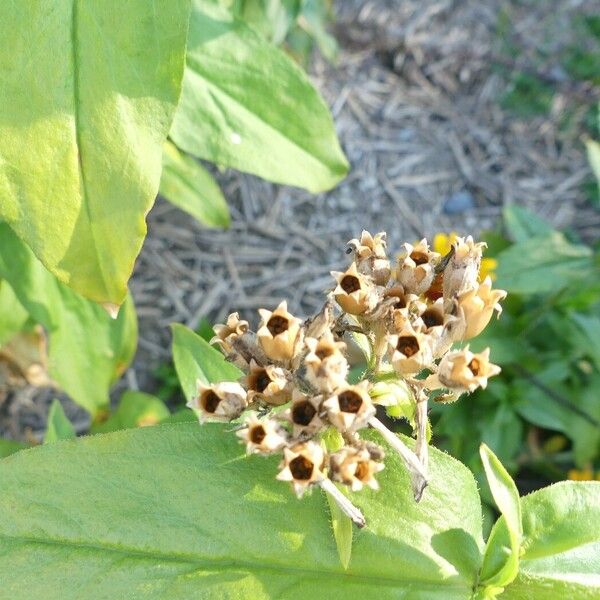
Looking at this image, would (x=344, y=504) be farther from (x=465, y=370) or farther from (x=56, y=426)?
(x=56, y=426)

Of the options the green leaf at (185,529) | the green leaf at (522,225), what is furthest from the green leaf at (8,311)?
the green leaf at (522,225)

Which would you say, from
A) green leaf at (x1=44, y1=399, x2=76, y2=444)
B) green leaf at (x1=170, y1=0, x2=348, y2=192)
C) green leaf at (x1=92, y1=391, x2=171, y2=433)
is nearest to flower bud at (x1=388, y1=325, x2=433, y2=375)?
green leaf at (x1=170, y1=0, x2=348, y2=192)

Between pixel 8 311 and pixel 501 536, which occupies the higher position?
pixel 501 536

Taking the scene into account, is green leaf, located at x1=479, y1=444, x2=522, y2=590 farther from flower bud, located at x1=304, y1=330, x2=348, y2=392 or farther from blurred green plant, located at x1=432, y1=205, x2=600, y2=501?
blurred green plant, located at x1=432, y1=205, x2=600, y2=501

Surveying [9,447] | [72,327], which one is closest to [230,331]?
[72,327]

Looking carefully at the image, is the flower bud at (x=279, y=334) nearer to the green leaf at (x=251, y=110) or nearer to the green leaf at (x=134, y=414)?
the green leaf at (x=251, y=110)

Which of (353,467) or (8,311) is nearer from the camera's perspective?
(353,467)
